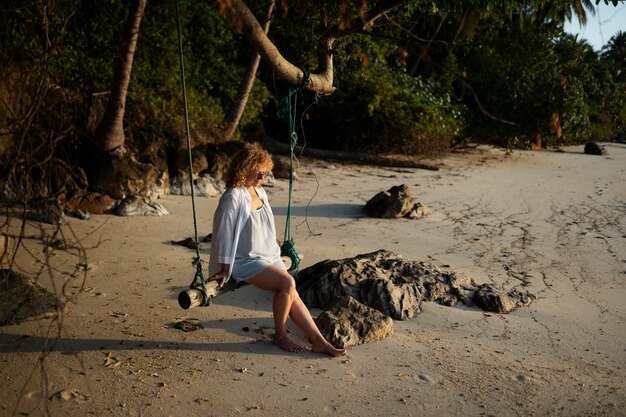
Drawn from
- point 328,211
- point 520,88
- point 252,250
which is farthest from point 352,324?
point 520,88

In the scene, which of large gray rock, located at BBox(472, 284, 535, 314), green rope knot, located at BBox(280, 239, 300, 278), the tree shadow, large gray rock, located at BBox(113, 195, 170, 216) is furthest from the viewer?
the tree shadow

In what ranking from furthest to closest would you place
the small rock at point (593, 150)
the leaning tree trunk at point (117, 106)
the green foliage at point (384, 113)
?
1. the small rock at point (593, 150)
2. the green foliage at point (384, 113)
3. the leaning tree trunk at point (117, 106)

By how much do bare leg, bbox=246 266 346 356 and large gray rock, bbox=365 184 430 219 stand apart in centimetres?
535

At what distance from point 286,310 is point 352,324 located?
0.66 meters

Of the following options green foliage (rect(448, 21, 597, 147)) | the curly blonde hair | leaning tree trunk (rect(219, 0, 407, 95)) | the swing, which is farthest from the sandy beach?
green foliage (rect(448, 21, 597, 147))

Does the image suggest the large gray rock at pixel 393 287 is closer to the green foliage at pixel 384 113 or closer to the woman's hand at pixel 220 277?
the woman's hand at pixel 220 277

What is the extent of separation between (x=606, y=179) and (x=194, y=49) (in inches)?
396

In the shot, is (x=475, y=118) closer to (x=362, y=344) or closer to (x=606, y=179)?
(x=606, y=179)

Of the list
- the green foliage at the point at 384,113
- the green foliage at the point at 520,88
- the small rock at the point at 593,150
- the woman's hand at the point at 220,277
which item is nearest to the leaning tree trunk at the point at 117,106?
the woman's hand at the point at 220,277

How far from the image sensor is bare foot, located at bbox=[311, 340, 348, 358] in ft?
17.2

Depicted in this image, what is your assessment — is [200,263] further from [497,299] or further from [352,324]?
[497,299]

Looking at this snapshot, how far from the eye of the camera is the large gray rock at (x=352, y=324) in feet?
17.9

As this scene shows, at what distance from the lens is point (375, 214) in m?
10.6

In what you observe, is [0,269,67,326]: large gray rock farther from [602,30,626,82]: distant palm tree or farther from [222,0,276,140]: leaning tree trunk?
[602,30,626,82]: distant palm tree
